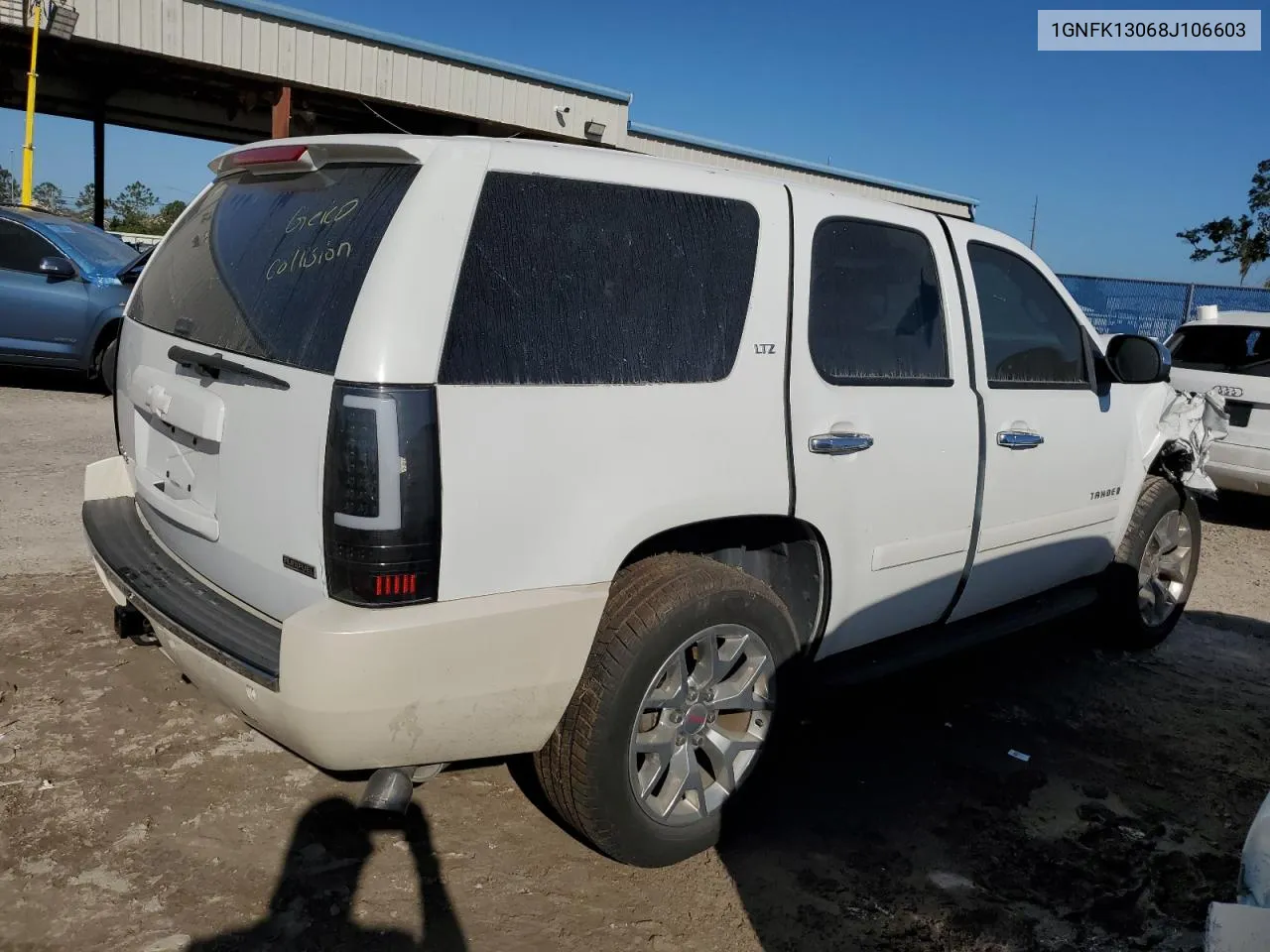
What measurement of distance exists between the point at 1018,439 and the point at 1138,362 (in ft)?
3.09

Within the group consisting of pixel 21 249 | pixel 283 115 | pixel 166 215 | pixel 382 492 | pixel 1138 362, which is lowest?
pixel 382 492

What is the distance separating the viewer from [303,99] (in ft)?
48.4

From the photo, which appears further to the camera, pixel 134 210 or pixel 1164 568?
pixel 134 210

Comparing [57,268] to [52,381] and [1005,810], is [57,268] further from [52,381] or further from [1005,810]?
[1005,810]

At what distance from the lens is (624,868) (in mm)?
2969

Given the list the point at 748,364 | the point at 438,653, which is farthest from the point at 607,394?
the point at 438,653

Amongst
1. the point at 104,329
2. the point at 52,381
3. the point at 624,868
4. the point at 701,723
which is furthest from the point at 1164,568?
the point at 52,381

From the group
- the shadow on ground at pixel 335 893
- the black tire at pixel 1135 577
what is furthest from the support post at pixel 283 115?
the shadow on ground at pixel 335 893

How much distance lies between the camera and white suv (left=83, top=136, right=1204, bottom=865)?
2.32m

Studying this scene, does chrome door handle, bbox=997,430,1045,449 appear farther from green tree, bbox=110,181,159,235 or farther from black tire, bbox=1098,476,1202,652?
green tree, bbox=110,181,159,235

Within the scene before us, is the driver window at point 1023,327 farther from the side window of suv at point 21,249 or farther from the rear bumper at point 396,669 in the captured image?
the side window of suv at point 21,249

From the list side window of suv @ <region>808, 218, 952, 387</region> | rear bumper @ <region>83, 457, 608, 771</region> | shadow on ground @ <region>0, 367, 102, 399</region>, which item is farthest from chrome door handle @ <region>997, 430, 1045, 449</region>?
shadow on ground @ <region>0, 367, 102, 399</region>

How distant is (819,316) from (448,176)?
4.14 feet

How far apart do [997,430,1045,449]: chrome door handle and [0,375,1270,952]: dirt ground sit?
1168 mm
